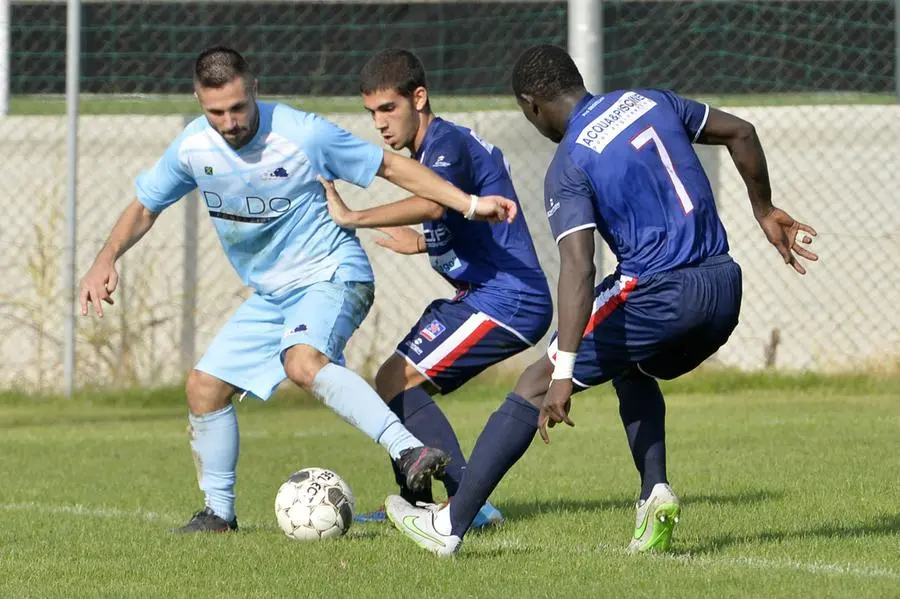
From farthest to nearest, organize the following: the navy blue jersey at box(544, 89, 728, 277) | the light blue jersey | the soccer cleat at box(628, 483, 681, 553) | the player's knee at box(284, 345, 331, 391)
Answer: the light blue jersey
the player's knee at box(284, 345, 331, 391)
the soccer cleat at box(628, 483, 681, 553)
the navy blue jersey at box(544, 89, 728, 277)

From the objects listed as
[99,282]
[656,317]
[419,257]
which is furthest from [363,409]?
[419,257]

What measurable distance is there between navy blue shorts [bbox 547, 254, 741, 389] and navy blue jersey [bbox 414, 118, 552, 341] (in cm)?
130

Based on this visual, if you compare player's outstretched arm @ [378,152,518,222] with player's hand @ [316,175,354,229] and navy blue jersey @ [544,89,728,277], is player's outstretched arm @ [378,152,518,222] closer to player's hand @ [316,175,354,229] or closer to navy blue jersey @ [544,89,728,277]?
player's hand @ [316,175,354,229]

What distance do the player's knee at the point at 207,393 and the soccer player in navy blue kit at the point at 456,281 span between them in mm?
766

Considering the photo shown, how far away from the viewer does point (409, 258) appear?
13.1 meters

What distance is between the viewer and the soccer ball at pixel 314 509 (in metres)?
6.52

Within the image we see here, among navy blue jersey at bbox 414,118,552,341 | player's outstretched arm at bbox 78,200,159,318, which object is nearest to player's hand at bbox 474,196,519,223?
navy blue jersey at bbox 414,118,552,341

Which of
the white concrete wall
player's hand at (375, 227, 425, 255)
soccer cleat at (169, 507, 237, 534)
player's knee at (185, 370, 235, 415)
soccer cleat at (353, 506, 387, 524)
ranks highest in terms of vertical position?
player's hand at (375, 227, 425, 255)

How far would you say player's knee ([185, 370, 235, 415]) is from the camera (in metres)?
6.97

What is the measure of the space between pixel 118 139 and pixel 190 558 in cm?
787

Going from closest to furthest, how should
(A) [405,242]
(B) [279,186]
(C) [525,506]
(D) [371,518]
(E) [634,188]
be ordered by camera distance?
(E) [634,188], (B) [279,186], (D) [371,518], (C) [525,506], (A) [405,242]

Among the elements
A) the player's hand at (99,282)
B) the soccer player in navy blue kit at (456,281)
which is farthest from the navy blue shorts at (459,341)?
the player's hand at (99,282)

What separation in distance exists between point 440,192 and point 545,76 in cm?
71

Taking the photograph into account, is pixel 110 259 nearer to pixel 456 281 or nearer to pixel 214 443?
pixel 214 443
